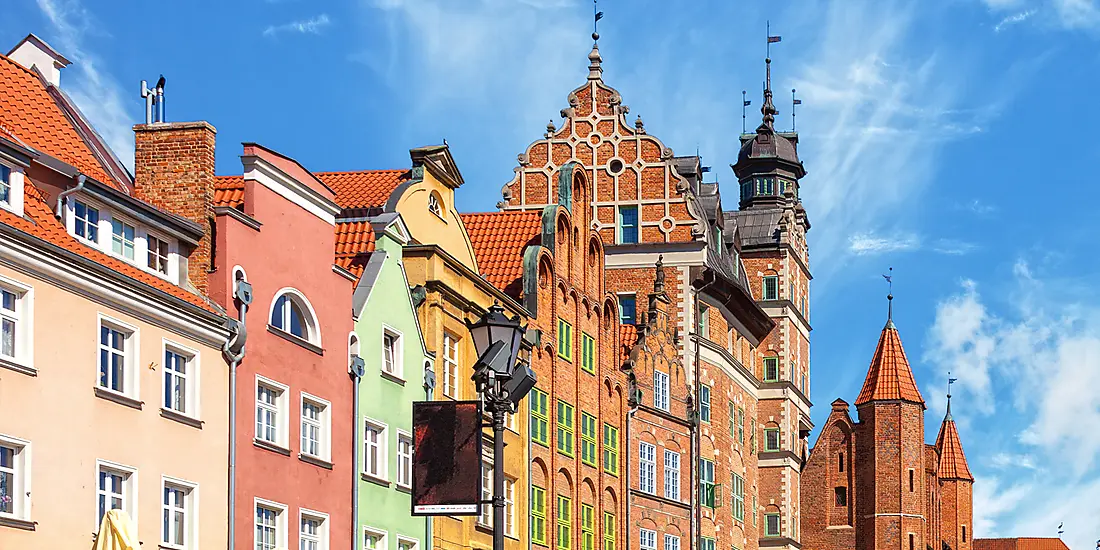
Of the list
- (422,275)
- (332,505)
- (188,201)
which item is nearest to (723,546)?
(422,275)

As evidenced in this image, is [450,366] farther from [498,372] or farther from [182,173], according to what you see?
[498,372]

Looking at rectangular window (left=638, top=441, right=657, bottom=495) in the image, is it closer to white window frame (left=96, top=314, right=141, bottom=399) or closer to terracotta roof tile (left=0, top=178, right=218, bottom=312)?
terracotta roof tile (left=0, top=178, right=218, bottom=312)

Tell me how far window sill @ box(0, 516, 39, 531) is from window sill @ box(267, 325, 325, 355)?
7.73 metres

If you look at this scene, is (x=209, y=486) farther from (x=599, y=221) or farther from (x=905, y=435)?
(x=905, y=435)

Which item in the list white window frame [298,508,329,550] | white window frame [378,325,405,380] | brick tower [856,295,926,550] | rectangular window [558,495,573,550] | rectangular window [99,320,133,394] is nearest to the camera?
rectangular window [99,320,133,394]

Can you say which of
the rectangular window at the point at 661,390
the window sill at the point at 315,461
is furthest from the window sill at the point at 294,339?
the rectangular window at the point at 661,390

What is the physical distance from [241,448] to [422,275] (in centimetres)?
926

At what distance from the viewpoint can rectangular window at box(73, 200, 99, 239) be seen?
Answer: 30.9 meters

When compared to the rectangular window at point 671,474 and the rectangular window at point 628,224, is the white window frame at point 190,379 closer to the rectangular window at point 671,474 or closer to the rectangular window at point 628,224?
the rectangular window at point 671,474

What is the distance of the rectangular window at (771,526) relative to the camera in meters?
89.9

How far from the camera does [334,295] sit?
38062 millimetres

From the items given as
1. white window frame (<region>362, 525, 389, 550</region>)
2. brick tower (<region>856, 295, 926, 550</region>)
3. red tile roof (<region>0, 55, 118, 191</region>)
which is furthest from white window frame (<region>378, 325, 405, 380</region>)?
brick tower (<region>856, 295, 926, 550</region>)

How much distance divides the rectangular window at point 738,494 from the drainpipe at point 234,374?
39205mm

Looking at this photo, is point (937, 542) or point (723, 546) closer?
point (723, 546)
